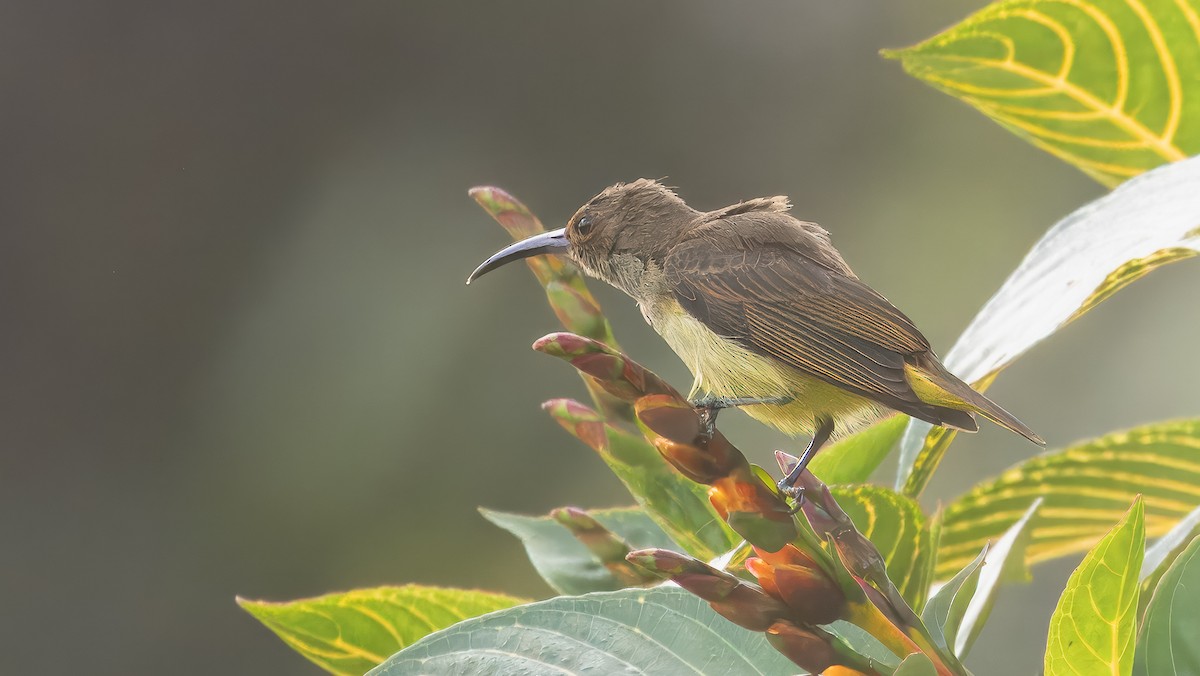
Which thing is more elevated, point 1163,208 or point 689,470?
point 1163,208

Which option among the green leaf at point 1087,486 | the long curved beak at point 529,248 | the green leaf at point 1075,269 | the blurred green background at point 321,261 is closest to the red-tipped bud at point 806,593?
the green leaf at point 1075,269

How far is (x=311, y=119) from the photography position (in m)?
6.25

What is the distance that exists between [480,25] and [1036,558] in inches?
213

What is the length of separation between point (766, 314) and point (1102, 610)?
59 cm

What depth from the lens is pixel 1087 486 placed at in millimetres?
1539

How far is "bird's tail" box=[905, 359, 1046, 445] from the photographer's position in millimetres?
1182

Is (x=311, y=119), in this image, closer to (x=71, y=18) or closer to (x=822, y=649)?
(x=71, y=18)

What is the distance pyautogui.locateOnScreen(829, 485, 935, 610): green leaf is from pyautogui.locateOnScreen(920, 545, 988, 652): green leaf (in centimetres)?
18

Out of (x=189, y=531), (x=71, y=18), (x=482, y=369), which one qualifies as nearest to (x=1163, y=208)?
(x=482, y=369)

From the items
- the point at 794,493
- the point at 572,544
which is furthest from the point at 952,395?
the point at 572,544

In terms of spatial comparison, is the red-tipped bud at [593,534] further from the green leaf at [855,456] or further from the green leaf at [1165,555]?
the green leaf at [1165,555]

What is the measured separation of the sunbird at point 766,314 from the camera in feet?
4.26

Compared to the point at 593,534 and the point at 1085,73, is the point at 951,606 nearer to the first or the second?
the point at 593,534

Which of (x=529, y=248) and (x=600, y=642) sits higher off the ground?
(x=529, y=248)
